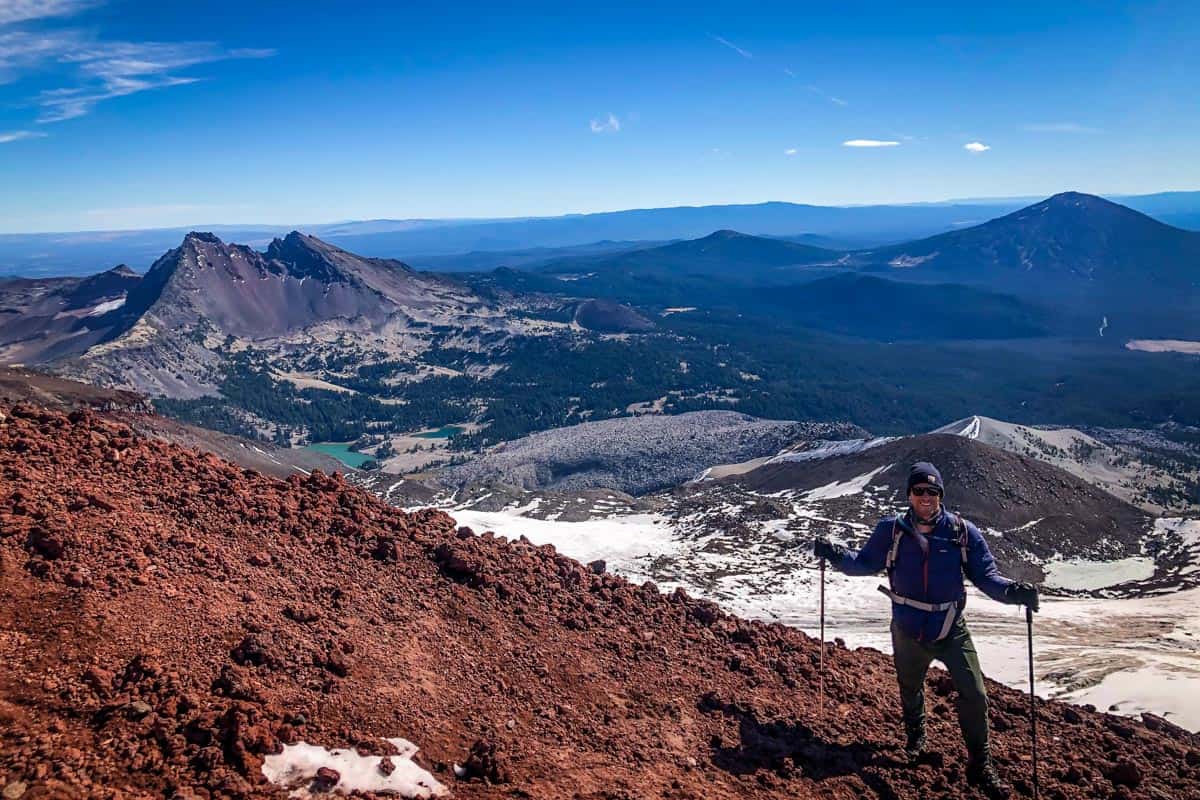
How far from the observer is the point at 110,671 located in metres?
5.29

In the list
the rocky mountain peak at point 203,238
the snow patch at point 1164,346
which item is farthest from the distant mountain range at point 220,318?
the snow patch at point 1164,346

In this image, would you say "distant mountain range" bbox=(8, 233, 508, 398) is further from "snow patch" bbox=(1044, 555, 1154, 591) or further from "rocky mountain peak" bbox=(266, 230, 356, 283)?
"snow patch" bbox=(1044, 555, 1154, 591)

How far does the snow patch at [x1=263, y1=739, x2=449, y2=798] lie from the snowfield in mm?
10111

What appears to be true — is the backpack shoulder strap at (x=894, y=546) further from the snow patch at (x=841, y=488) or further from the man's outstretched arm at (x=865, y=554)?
the snow patch at (x=841, y=488)

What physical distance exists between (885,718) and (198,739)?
6.08 metres

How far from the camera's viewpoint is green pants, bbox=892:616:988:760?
6.46 m

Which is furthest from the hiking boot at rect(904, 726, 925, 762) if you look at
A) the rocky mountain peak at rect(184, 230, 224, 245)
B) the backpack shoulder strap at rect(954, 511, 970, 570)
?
the rocky mountain peak at rect(184, 230, 224, 245)

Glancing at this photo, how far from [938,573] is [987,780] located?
1.73 m

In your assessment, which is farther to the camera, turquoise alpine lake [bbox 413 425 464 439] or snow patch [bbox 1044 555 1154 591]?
turquoise alpine lake [bbox 413 425 464 439]

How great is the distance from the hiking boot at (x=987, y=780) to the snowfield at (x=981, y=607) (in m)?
5.58

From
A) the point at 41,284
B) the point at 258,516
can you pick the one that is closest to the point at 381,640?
the point at 258,516

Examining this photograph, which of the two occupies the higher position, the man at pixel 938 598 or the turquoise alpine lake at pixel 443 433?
the man at pixel 938 598

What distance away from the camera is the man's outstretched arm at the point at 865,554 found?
6883mm

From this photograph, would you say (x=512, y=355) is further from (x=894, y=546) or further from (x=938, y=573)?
(x=938, y=573)
